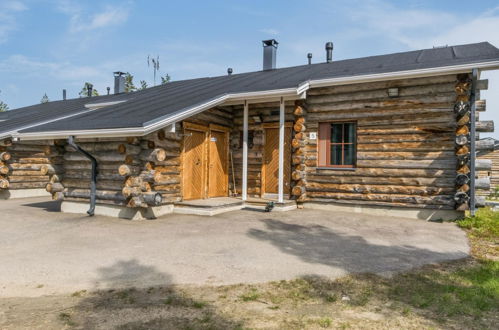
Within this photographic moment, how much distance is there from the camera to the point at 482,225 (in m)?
7.83

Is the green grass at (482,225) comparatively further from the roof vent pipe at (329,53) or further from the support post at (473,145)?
the roof vent pipe at (329,53)

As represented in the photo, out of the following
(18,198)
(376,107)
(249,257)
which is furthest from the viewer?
(18,198)

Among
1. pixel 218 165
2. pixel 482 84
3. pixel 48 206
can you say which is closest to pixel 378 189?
pixel 482 84

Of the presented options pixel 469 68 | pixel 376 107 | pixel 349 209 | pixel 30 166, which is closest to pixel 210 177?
pixel 349 209

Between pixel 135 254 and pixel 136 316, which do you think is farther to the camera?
pixel 135 254

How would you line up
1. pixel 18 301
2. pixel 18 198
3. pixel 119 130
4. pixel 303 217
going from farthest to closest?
pixel 18 198 → pixel 303 217 → pixel 119 130 → pixel 18 301

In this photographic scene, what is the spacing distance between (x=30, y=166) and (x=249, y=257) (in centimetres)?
1216

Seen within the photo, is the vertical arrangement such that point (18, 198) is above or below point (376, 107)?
below

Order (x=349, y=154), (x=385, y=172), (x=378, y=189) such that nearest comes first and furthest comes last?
1. (x=385, y=172)
2. (x=378, y=189)
3. (x=349, y=154)

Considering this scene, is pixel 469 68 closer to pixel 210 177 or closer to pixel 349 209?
pixel 349 209

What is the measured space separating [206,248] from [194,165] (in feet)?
14.8

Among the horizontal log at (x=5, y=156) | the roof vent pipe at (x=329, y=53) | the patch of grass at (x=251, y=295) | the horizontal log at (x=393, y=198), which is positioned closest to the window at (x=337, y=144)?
the horizontal log at (x=393, y=198)

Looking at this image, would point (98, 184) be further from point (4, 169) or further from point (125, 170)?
point (4, 169)

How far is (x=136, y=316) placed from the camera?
11.3 ft
